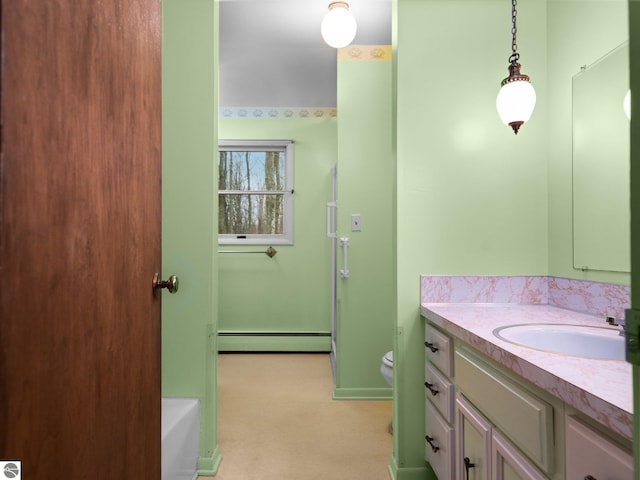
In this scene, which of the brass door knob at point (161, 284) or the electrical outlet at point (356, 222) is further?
the electrical outlet at point (356, 222)

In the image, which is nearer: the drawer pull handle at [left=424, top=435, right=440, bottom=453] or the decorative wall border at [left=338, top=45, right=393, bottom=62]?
the drawer pull handle at [left=424, top=435, right=440, bottom=453]

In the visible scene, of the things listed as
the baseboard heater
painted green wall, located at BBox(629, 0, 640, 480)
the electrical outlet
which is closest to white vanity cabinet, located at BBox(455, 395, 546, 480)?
painted green wall, located at BBox(629, 0, 640, 480)

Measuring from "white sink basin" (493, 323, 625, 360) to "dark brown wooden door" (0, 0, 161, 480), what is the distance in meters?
1.04

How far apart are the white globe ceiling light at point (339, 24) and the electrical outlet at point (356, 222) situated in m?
1.09

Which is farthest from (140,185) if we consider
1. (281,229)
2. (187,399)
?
(281,229)

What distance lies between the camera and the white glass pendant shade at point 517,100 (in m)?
1.54

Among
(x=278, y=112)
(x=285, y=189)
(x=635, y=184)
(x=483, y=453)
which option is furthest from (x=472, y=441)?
(x=278, y=112)

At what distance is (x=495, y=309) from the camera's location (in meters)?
Answer: 1.70

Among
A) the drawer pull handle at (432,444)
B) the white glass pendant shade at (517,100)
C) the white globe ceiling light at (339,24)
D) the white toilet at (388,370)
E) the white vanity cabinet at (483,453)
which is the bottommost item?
the drawer pull handle at (432,444)

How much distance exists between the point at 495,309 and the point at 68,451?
5.01 ft

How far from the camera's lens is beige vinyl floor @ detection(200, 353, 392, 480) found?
1933 millimetres

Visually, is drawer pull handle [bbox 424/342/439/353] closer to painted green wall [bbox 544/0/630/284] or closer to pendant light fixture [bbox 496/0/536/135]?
painted green wall [bbox 544/0/630/284]

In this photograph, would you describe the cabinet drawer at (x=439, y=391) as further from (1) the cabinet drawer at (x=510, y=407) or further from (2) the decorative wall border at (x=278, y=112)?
(2) the decorative wall border at (x=278, y=112)

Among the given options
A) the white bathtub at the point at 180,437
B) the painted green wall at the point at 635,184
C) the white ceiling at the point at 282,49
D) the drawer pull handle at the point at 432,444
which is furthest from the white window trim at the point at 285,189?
the painted green wall at the point at 635,184
